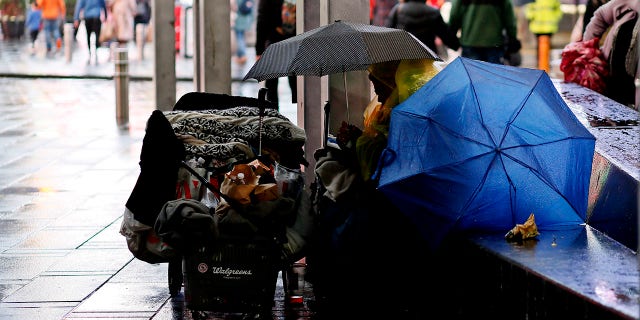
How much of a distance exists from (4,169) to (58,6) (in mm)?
19851

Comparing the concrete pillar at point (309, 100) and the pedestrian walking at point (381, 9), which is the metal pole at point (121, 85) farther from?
the pedestrian walking at point (381, 9)

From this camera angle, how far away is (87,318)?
598 centimetres

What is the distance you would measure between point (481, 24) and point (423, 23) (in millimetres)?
611

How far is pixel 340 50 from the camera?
19.9ft

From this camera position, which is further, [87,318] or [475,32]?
[475,32]

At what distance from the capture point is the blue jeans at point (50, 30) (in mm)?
29578

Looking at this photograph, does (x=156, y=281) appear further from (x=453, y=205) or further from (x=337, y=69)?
(x=453, y=205)

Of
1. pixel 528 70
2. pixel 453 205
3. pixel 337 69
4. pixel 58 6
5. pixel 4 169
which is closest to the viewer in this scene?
pixel 453 205

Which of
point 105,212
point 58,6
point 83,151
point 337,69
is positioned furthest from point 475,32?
point 58,6

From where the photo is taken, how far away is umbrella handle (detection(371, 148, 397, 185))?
18.6 ft

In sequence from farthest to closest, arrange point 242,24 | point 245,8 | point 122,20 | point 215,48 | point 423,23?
1. point 245,8
2. point 242,24
3. point 122,20
4. point 423,23
5. point 215,48

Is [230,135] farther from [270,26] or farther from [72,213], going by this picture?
[270,26]

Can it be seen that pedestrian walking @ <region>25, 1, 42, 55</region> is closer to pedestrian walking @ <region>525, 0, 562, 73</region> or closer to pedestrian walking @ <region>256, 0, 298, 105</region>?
pedestrian walking @ <region>525, 0, 562, 73</region>

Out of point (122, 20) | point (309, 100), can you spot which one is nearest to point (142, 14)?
point (122, 20)
